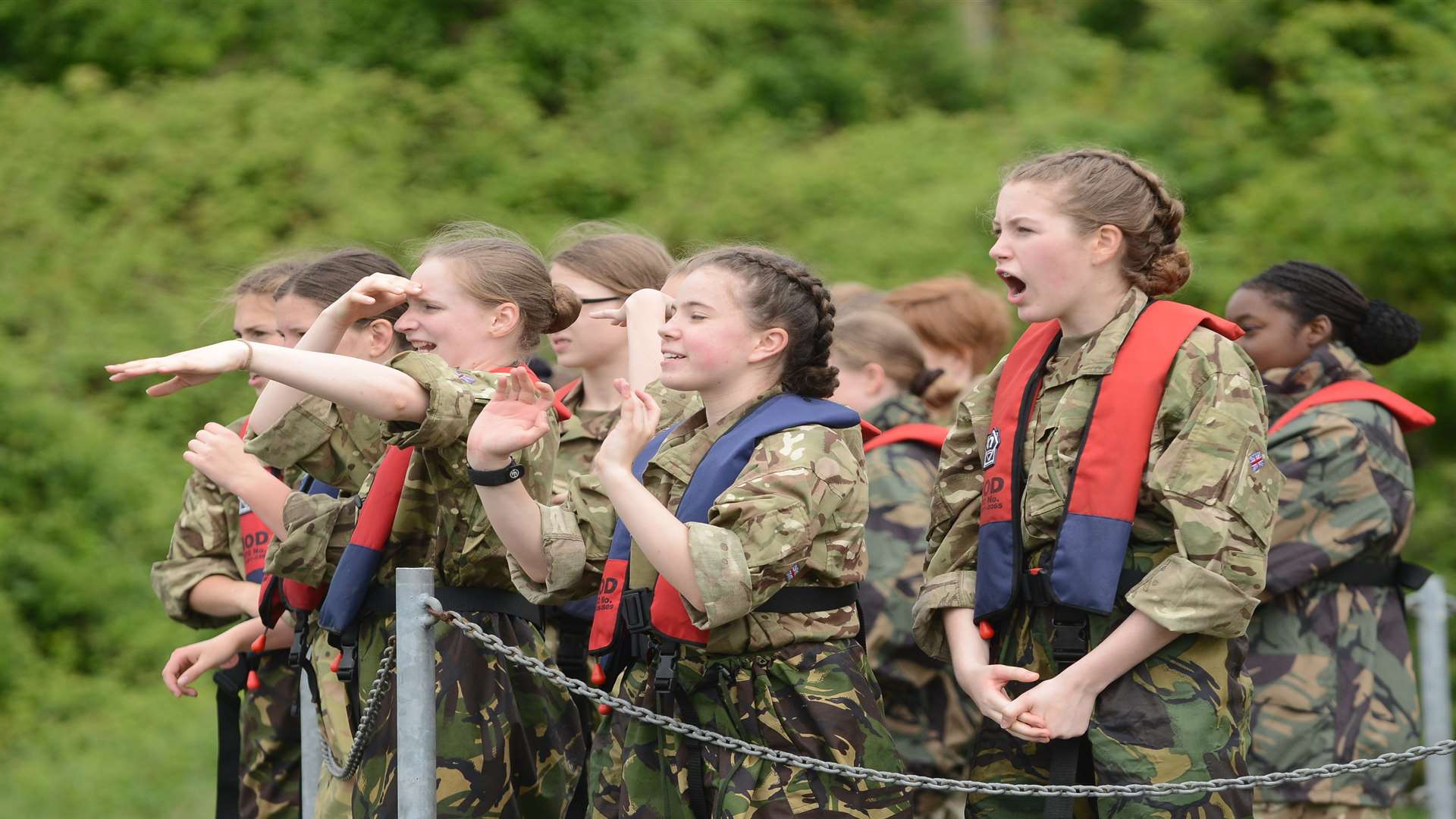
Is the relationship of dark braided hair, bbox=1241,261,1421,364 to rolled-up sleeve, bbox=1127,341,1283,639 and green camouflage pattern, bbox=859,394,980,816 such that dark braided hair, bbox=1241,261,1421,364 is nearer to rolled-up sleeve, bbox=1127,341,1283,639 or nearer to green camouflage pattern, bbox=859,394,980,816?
green camouflage pattern, bbox=859,394,980,816

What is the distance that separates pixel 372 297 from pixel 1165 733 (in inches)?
81.0

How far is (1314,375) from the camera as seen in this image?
5.14m

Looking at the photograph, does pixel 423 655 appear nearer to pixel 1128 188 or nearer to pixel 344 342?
pixel 344 342

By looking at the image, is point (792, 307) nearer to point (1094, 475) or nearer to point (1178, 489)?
point (1094, 475)

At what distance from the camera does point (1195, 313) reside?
351 cm

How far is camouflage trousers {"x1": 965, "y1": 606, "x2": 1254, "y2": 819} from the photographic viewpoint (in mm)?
3256

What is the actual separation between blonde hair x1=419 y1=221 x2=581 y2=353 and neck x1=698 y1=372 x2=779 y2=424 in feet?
2.27

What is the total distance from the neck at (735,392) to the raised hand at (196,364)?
1033 mm

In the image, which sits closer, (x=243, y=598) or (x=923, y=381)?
(x=243, y=598)

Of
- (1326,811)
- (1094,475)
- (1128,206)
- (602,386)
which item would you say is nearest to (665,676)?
(1094,475)

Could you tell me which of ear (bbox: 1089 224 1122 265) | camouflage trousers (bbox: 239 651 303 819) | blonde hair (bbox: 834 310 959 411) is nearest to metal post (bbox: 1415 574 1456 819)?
blonde hair (bbox: 834 310 959 411)

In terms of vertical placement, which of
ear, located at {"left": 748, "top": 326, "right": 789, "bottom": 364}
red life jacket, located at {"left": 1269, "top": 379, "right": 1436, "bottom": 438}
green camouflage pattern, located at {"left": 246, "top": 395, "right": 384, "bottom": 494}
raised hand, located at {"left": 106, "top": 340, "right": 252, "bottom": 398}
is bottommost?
red life jacket, located at {"left": 1269, "top": 379, "right": 1436, "bottom": 438}

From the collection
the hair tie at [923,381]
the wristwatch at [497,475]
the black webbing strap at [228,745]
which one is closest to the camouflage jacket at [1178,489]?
the wristwatch at [497,475]

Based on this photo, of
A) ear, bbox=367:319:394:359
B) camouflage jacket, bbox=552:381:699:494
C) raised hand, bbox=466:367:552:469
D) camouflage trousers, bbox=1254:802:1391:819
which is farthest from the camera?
camouflage trousers, bbox=1254:802:1391:819
